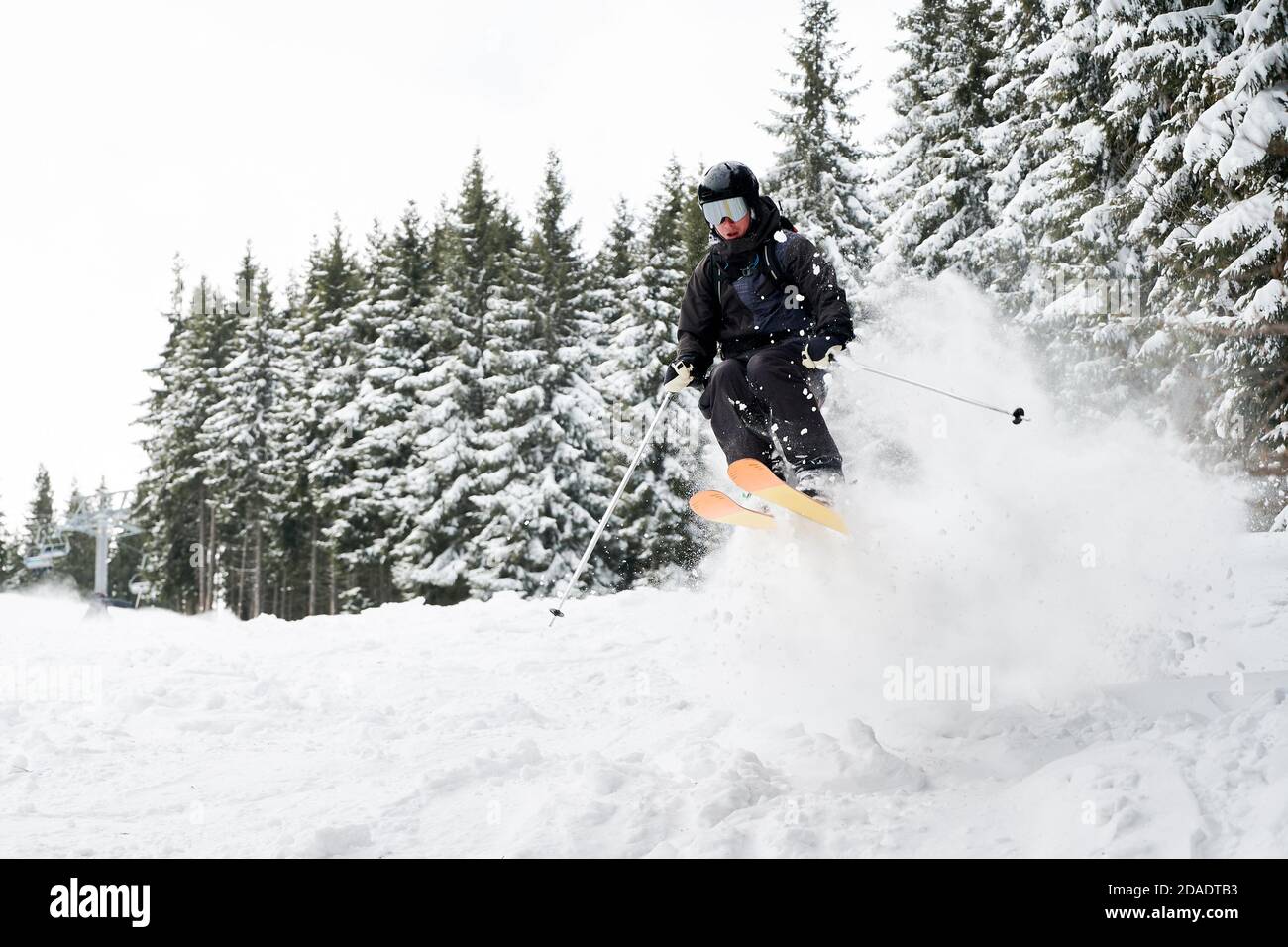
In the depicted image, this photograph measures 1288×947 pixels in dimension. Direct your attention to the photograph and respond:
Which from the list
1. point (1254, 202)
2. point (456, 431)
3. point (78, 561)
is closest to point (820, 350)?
point (1254, 202)

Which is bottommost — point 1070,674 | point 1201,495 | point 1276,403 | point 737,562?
point 1070,674

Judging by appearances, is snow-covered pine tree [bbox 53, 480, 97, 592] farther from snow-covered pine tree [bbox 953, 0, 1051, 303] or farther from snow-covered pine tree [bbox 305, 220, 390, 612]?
snow-covered pine tree [bbox 953, 0, 1051, 303]

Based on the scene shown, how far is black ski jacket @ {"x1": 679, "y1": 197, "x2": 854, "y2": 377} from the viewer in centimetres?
585

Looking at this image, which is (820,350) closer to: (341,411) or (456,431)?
(456,431)

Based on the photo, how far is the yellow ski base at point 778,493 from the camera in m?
5.46

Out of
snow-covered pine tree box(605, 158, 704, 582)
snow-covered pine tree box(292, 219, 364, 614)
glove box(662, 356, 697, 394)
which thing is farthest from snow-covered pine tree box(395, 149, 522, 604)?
glove box(662, 356, 697, 394)

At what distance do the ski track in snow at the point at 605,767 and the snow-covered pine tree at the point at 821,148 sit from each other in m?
15.7

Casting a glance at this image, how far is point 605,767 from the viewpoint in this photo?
13.5 feet

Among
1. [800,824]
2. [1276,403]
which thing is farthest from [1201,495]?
[800,824]

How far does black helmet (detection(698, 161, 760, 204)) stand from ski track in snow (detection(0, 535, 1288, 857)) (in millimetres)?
3018

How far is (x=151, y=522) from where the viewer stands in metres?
40.2

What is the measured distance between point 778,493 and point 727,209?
1.79m
